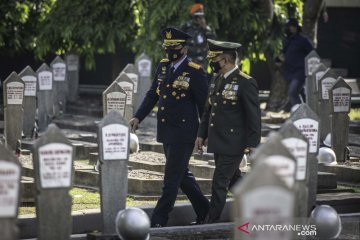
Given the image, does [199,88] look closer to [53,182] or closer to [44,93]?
[53,182]

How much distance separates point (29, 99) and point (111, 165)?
9.37m

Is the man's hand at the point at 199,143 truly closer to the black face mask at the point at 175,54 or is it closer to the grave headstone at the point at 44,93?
the black face mask at the point at 175,54

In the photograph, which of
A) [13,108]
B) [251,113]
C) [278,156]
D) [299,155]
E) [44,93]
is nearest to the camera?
[278,156]

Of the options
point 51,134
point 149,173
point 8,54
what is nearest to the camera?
point 51,134

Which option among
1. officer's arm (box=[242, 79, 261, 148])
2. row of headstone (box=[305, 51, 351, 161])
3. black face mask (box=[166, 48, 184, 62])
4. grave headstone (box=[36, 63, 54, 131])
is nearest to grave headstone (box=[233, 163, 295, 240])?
officer's arm (box=[242, 79, 261, 148])

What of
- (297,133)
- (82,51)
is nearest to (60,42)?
(82,51)

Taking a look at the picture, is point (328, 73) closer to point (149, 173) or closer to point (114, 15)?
point (149, 173)

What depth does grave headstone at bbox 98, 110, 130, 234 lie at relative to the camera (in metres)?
11.5

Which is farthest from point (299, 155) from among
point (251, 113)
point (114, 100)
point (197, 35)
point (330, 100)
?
point (197, 35)

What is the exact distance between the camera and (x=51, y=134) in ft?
34.3

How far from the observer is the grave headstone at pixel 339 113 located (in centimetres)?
1702

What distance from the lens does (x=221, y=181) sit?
12.1 metres

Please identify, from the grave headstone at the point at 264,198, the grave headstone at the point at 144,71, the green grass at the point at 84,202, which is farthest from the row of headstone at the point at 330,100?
the grave headstone at the point at 264,198

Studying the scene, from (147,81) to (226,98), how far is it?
37.5 feet
